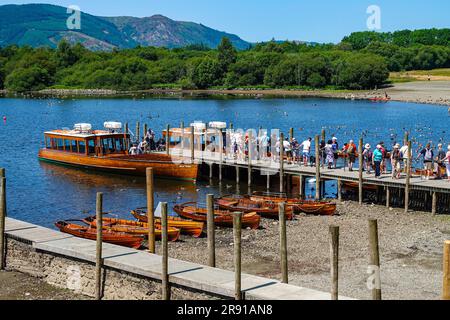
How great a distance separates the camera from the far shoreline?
146 metres

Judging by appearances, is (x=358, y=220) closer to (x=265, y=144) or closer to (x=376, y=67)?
(x=265, y=144)

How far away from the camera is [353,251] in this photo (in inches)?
1096

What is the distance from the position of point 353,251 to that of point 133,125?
65.6 metres

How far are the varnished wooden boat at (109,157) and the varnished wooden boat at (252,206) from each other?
11.2 m

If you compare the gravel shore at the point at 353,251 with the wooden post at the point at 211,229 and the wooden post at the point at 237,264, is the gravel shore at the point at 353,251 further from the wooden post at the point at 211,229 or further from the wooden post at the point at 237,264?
the wooden post at the point at 237,264

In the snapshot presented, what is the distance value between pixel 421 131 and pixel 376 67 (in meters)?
90.0

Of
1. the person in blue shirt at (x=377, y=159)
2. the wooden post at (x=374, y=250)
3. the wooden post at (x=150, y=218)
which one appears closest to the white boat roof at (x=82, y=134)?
the person in blue shirt at (x=377, y=159)

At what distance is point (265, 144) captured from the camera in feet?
150

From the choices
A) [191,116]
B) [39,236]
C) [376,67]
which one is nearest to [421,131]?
[191,116]

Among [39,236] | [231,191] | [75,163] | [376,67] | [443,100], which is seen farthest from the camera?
[376,67]

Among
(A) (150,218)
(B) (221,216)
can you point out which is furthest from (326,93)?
(A) (150,218)

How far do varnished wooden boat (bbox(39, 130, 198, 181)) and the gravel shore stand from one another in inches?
596

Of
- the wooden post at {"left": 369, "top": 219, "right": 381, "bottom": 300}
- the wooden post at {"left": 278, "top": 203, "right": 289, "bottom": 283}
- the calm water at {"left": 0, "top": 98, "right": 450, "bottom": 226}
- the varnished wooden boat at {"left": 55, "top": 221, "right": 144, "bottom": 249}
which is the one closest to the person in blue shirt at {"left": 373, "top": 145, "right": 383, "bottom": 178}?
the calm water at {"left": 0, "top": 98, "right": 450, "bottom": 226}

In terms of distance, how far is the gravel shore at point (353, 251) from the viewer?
23016 millimetres
